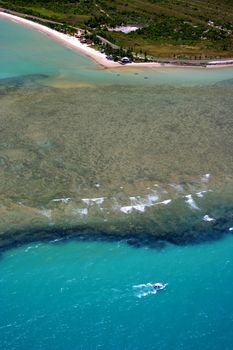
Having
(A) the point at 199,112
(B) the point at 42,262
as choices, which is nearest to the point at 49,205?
(B) the point at 42,262

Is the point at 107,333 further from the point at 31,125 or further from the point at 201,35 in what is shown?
the point at 201,35

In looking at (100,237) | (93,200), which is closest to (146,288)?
(100,237)

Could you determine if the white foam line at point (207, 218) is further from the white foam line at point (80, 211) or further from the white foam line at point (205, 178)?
the white foam line at point (80, 211)

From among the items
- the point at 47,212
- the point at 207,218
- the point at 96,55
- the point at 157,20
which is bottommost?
the point at 207,218

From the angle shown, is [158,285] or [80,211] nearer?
[158,285]

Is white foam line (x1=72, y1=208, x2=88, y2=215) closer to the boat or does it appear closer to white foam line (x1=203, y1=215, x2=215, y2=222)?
the boat

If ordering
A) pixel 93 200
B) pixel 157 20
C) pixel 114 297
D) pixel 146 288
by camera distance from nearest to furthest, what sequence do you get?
1. pixel 114 297
2. pixel 146 288
3. pixel 93 200
4. pixel 157 20

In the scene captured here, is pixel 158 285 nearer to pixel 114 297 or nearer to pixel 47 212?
pixel 114 297
